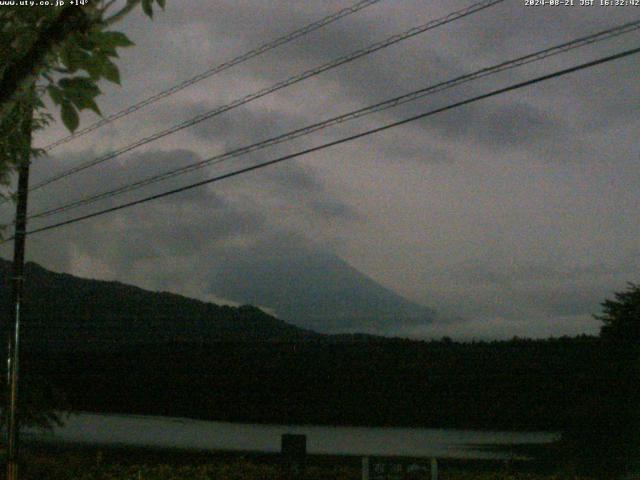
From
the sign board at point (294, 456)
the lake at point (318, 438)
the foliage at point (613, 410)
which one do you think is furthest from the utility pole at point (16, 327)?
the foliage at point (613, 410)

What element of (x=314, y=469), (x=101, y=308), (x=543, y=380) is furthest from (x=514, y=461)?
(x=101, y=308)

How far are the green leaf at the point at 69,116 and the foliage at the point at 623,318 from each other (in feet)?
46.1

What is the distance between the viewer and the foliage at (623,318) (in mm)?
16281

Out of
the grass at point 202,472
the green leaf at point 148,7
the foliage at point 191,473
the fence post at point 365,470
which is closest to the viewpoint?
the green leaf at point 148,7

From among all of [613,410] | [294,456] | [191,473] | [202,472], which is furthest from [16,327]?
[613,410]

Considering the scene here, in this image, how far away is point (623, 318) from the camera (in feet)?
54.0

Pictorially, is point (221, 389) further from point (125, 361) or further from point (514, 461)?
point (514, 461)

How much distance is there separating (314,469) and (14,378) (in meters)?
6.81

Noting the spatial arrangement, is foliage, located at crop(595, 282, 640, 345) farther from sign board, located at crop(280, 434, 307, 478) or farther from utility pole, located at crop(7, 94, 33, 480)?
utility pole, located at crop(7, 94, 33, 480)

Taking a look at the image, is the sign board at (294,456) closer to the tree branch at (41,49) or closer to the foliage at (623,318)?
the foliage at (623,318)

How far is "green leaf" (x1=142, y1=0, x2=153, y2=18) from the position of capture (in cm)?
448

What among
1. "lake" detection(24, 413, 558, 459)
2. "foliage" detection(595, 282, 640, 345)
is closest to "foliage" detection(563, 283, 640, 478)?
"foliage" detection(595, 282, 640, 345)

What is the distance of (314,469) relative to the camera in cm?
1941

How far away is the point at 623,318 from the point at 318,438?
914 inches
